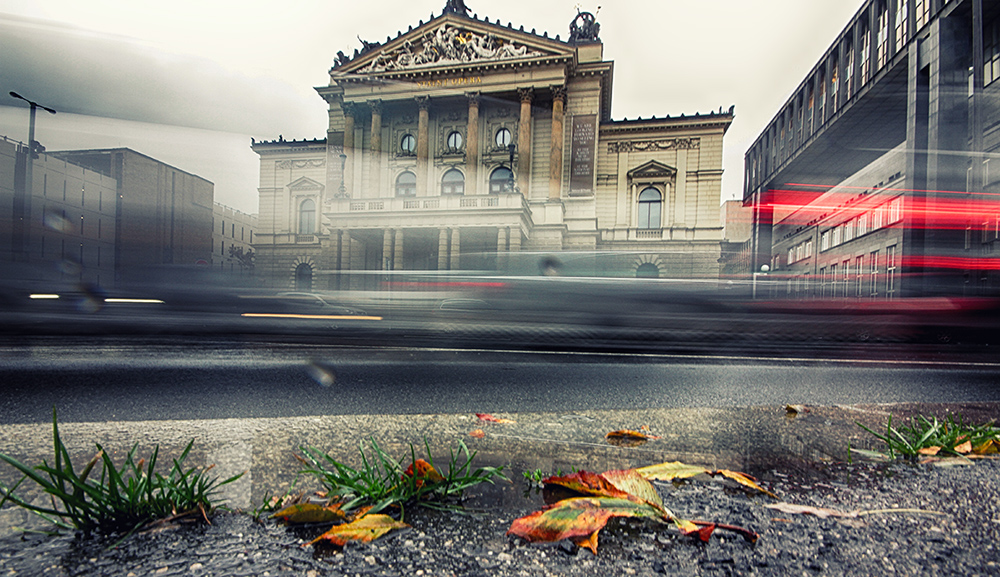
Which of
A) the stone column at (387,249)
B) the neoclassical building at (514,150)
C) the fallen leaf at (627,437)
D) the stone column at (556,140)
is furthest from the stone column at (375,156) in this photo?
the fallen leaf at (627,437)

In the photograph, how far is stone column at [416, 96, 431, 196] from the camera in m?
30.7

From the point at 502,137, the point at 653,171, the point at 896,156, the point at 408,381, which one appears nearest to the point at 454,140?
the point at 502,137

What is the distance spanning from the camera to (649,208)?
31.8 metres

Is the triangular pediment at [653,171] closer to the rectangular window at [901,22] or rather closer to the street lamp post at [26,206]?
the rectangular window at [901,22]

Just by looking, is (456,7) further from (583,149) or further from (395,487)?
(395,487)

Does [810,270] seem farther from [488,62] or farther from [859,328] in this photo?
[859,328]

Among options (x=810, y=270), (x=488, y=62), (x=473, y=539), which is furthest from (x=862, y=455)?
(x=810, y=270)

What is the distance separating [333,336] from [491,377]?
2111mm

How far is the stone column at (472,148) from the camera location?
30109mm

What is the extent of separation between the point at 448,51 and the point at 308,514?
33505 millimetres

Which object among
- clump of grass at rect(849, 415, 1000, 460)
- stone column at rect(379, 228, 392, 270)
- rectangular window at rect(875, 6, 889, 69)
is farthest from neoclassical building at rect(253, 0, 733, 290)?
clump of grass at rect(849, 415, 1000, 460)

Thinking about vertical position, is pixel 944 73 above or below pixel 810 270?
above

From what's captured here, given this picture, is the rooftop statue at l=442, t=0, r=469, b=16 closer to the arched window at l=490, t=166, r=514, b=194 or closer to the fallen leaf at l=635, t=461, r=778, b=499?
the arched window at l=490, t=166, r=514, b=194

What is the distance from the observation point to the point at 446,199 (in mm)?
27000
